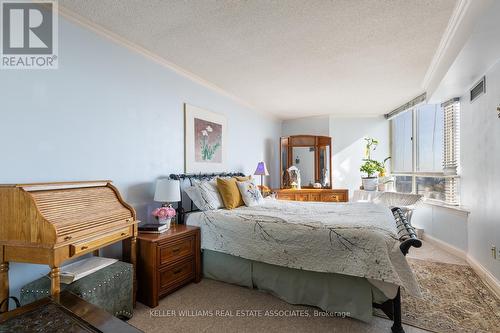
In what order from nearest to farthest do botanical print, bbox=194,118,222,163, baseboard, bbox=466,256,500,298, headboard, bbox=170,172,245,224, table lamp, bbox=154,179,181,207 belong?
baseboard, bbox=466,256,500,298, table lamp, bbox=154,179,181,207, headboard, bbox=170,172,245,224, botanical print, bbox=194,118,222,163

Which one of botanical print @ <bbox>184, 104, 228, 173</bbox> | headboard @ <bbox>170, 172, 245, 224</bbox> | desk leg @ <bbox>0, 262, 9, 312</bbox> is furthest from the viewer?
botanical print @ <bbox>184, 104, 228, 173</bbox>

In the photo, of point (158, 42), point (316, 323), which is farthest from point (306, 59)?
point (316, 323)

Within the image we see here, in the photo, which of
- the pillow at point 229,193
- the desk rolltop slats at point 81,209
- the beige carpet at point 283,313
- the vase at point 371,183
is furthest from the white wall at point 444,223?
the desk rolltop slats at point 81,209

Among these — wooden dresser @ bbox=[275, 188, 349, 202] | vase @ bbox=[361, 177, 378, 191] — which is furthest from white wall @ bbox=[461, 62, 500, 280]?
wooden dresser @ bbox=[275, 188, 349, 202]

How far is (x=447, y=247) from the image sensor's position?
3.62 m

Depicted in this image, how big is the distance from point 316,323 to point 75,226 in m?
1.93

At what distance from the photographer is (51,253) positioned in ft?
4.76

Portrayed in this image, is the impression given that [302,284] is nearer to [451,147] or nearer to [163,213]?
[163,213]

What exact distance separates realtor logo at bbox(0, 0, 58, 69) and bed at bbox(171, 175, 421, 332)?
6.38 ft

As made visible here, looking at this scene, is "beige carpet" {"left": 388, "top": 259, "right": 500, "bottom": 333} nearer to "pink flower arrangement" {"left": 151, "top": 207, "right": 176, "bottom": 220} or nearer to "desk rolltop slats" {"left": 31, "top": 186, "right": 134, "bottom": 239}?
"pink flower arrangement" {"left": 151, "top": 207, "right": 176, "bottom": 220}

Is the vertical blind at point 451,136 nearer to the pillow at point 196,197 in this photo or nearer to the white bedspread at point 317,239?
the white bedspread at point 317,239

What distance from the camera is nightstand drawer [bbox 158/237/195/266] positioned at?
88.7 inches

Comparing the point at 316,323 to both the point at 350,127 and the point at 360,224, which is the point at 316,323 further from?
the point at 350,127

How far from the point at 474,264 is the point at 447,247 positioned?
61cm
